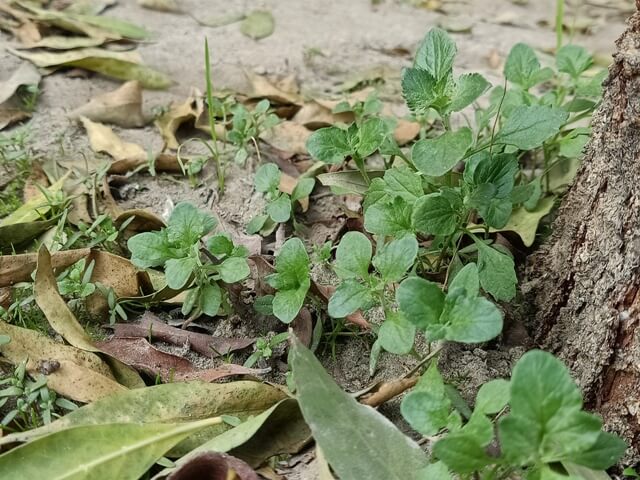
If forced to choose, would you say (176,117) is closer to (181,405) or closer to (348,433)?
(181,405)

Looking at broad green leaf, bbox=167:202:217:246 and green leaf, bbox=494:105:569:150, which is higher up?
green leaf, bbox=494:105:569:150

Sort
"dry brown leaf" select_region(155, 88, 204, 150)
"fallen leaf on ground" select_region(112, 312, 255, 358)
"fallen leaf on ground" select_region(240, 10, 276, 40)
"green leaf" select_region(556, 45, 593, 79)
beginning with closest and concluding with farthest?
"fallen leaf on ground" select_region(112, 312, 255, 358), "green leaf" select_region(556, 45, 593, 79), "dry brown leaf" select_region(155, 88, 204, 150), "fallen leaf on ground" select_region(240, 10, 276, 40)

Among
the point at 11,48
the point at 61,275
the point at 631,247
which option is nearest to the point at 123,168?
the point at 61,275

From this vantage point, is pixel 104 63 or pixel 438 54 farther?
pixel 104 63

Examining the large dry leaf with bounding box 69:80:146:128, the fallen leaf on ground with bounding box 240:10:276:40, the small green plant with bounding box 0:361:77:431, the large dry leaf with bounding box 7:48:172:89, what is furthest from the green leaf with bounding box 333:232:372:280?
the fallen leaf on ground with bounding box 240:10:276:40

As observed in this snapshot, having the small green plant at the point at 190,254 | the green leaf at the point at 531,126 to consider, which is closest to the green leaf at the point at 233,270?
the small green plant at the point at 190,254

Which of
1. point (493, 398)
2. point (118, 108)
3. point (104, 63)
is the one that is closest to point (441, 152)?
point (493, 398)

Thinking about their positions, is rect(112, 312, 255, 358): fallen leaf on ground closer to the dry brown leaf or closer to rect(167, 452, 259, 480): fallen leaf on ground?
rect(167, 452, 259, 480): fallen leaf on ground
